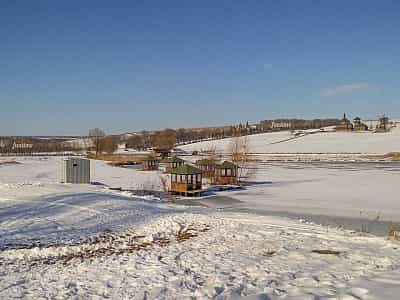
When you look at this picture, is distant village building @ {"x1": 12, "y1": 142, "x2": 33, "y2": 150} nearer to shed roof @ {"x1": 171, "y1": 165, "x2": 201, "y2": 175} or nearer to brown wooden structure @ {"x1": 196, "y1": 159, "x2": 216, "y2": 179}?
brown wooden structure @ {"x1": 196, "y1": 159, "x2": 216, "y2": 179}

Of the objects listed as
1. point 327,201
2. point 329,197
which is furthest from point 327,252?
point 329,197

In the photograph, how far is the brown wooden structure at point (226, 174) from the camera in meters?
35.1

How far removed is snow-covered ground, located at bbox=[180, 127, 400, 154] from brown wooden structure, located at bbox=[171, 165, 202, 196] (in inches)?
2443

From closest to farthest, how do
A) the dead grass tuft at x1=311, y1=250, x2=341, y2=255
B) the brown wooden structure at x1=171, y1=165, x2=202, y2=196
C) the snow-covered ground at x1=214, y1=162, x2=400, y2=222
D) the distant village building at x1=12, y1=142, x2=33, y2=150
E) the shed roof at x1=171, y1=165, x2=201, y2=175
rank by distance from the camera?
the dead grass tuft at x1=311, y1=250, x2=341, y2=255 → the snow-covered ground at x1=214, y1=162, x2=400, y2=222 → the brown wooden structure at x1=171, y1=165, x2=202, y2=196 → the shed roof at x1=171, y1=165, x2=201, y2=175 → the distant village building at x1=12, y1=142, x2=33, y2=150

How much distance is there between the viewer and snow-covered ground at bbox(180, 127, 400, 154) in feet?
298

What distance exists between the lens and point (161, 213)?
15453 millimetres

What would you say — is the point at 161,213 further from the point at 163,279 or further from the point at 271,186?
the point at 271,186

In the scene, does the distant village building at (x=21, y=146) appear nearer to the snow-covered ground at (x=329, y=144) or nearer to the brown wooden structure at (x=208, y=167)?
the snow-covered ground at (x=329, y=144)

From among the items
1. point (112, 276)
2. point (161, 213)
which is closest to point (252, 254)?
point (112, 276)

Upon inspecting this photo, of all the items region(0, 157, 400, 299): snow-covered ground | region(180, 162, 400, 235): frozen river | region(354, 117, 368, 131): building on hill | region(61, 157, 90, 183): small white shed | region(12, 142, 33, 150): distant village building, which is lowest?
region(180, 162, 400, 235): frozen river

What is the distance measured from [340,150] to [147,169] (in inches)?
2147

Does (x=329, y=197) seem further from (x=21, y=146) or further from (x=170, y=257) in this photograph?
(x=21, y=146)

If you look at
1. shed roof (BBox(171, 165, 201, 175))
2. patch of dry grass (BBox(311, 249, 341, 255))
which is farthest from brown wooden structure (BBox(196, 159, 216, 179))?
patch of dry grass (BBox(311, 249, 341, 255))

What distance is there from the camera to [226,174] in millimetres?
35406
